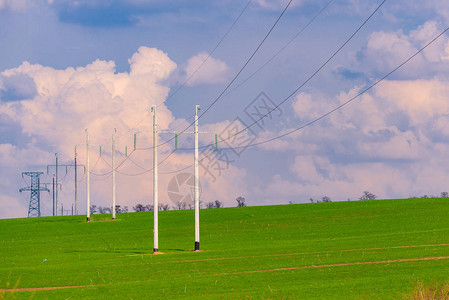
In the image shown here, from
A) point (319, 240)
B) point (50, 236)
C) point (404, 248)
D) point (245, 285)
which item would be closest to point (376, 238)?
point (319, 240)

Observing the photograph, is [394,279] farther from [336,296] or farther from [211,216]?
[211,216]

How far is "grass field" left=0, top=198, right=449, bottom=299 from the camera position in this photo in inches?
984

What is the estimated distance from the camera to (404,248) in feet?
125

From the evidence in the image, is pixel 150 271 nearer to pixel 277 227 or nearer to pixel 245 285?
pixel 245 285

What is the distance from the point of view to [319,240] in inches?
1948

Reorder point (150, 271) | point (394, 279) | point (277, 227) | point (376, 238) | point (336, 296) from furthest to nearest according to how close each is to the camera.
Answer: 1. point (277, 227)
2. point (376, 238)
3. point (150, 271)
4. point (394, 279)
5. point (336, 296)

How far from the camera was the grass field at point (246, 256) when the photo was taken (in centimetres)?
2500

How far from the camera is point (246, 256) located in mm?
38875

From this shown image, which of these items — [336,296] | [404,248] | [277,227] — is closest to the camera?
[336,296]

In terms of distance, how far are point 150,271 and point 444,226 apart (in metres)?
31.1

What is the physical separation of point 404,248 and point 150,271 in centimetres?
1565

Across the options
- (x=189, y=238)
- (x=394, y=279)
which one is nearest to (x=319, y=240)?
(x=189, y=238)

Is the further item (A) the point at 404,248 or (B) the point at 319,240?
(B) the point at 319,240

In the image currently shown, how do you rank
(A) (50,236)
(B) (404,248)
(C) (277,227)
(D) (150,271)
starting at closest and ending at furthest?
1. (D) (150,271)
2. (B) (404,248)
3. (C) (277,227)
4. (A) (50,236)
